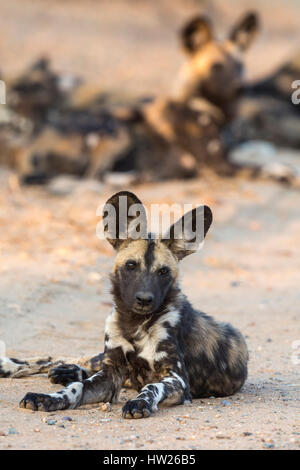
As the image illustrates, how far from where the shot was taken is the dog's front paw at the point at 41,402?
12.2 ft

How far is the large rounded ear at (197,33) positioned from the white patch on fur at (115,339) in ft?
24.1

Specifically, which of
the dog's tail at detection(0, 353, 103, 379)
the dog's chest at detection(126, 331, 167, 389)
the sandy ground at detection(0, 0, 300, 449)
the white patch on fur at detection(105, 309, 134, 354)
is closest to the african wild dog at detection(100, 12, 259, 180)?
the sandy ground at detection(0, 0, 300, 449)

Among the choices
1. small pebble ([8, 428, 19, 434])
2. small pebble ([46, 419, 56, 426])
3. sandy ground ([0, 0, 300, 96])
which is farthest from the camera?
sandy ground ([0, 0, 300, 96])

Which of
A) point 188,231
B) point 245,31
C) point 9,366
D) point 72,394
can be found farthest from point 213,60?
point 72,394

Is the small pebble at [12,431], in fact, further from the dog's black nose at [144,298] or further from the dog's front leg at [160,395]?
the dog's black nose at [144,298]

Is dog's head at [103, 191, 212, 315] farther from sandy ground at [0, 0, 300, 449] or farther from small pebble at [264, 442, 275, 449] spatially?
small pebble at [264, 442, 275, 449]

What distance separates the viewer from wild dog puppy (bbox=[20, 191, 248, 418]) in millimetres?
4117

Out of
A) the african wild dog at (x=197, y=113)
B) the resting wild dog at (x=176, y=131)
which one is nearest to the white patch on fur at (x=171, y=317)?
the resting wild dog at (x=176, y=131)

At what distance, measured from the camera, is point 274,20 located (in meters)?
27.7

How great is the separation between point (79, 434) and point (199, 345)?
121cm

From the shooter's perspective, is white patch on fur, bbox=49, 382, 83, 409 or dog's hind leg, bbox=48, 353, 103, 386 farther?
dog's hind leg, bbox=48, 353, 103, 386

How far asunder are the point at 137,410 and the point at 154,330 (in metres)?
0.66

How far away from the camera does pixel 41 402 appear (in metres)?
3.74
